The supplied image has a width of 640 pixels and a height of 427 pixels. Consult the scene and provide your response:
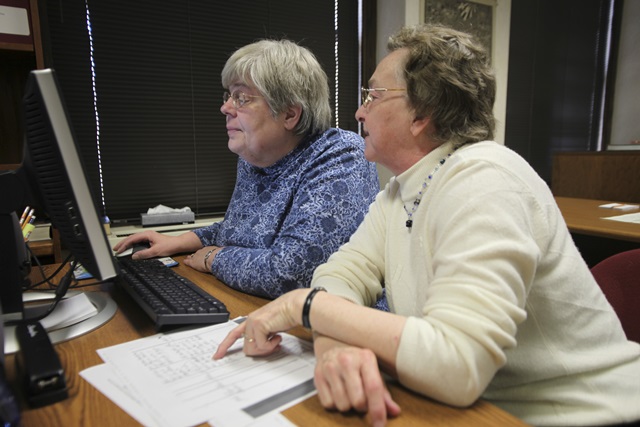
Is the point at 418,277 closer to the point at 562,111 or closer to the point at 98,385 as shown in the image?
the point at 98,385

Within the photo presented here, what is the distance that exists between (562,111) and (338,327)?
424 centimetres

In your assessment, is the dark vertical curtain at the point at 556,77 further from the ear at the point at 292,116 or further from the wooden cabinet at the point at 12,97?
the wooden cabinet at the point at 12,97

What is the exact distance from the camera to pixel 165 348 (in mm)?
749

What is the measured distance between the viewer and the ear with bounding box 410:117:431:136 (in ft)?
2.98

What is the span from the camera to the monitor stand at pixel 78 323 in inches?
30.2

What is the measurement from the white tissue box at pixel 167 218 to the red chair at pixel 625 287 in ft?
6.51

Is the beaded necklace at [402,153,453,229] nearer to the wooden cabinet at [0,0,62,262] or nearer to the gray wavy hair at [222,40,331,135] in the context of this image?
the gray wavy hair at [222,40,331,135]

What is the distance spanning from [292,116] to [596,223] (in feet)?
4.69

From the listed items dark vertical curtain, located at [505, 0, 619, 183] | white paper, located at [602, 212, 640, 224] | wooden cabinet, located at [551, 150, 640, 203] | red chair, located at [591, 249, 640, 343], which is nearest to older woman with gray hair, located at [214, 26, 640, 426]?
red chair, located at [591, 249, 640, 343]

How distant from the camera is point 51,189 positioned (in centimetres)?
73

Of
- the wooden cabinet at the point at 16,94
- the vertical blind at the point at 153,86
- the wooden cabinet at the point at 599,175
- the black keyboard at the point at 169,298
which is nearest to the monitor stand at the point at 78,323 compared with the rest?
the black keyboard at the point at 169,298

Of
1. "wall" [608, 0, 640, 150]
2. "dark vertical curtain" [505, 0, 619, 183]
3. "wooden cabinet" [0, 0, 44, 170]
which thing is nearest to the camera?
"wooden cabinet" [0, 0, 44, 170]

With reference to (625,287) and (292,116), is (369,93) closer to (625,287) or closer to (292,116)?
(292,116)

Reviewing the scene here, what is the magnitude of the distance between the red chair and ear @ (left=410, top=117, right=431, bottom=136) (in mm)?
612
